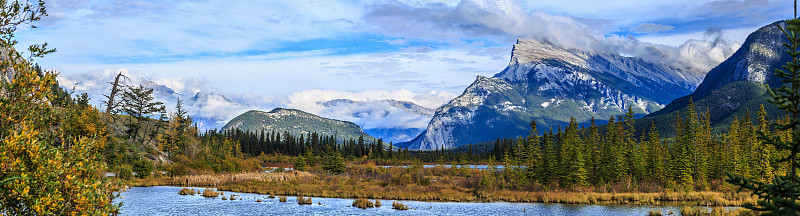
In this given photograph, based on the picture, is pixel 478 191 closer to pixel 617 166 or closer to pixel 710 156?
pixel 617 166

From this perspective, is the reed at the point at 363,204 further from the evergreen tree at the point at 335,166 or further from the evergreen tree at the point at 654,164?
the evergreen tree at the point at 335,166

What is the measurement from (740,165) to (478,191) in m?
41.0

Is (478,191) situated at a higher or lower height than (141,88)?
lower

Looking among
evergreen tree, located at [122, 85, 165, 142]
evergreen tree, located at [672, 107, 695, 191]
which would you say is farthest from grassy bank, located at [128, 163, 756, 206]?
evergreen tree, located at [122, 85, 165, 142]

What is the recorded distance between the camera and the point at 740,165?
79.3 m

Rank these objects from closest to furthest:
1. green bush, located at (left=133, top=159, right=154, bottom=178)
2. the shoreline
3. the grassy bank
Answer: the shoreline, the grassy bank, green bush, located at (left=133, top=159, right=154, bottom=178)

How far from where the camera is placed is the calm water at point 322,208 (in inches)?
1987

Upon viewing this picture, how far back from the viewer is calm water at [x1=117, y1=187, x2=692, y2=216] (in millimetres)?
50469

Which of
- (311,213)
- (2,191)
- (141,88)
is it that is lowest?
(311,213)

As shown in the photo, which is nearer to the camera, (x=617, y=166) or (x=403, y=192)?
(x=403, y=192)

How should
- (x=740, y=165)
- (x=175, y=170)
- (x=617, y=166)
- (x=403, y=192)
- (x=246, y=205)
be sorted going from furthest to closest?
(x=175, y=170) → (x=740, y=165) → (x=617, y=166) → (x=403, y=192) → (x=246, y=205)

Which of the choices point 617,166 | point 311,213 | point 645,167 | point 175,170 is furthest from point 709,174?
point 175,170

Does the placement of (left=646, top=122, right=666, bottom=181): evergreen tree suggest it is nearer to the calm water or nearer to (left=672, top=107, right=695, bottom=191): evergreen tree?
(left=672, top=107, right=695, bottom=191): evergreen tree

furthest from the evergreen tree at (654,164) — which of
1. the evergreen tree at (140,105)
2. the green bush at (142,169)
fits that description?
the evergreen tree at (140,105)
